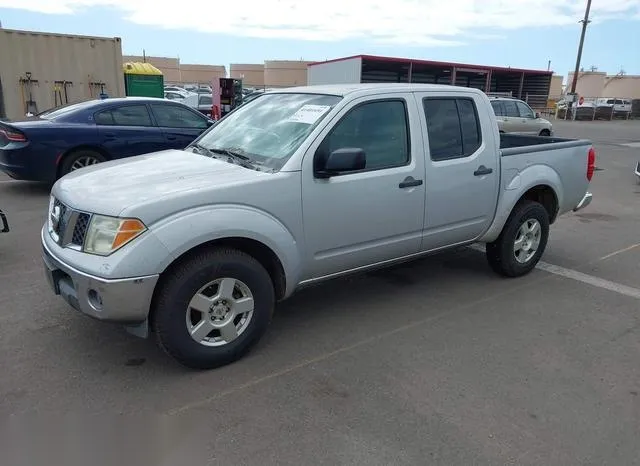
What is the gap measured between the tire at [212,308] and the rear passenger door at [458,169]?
161 cm

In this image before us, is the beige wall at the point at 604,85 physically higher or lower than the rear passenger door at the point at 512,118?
higher

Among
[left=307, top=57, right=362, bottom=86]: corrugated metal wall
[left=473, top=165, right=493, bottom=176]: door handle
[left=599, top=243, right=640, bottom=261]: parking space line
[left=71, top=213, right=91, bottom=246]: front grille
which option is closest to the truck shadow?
[left=71, top=213, right=91, bottom=246]: front grille

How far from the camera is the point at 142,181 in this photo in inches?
135

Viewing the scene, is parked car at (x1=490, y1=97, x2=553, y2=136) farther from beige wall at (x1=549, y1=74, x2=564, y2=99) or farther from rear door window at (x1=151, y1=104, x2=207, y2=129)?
beige wall at (x1=549, y1=74, x2=564, y2=99)

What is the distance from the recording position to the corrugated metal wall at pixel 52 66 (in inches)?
537

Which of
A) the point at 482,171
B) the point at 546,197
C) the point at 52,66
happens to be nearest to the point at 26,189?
the point at 52,66

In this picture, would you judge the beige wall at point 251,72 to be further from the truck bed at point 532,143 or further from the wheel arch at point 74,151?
the truck bed at point 532,143

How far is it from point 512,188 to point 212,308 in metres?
2.99

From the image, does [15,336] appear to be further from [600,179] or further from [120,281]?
[600,179]

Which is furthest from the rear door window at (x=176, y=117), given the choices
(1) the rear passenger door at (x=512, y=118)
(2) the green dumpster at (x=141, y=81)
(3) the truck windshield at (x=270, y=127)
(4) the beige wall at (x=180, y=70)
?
(4) the beige wall at (x=180, y=70)

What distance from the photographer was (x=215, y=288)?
3359 mm

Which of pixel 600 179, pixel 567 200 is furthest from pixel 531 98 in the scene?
pixel 567 200

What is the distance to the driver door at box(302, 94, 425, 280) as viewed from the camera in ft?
12.1

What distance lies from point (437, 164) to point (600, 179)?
956cm
